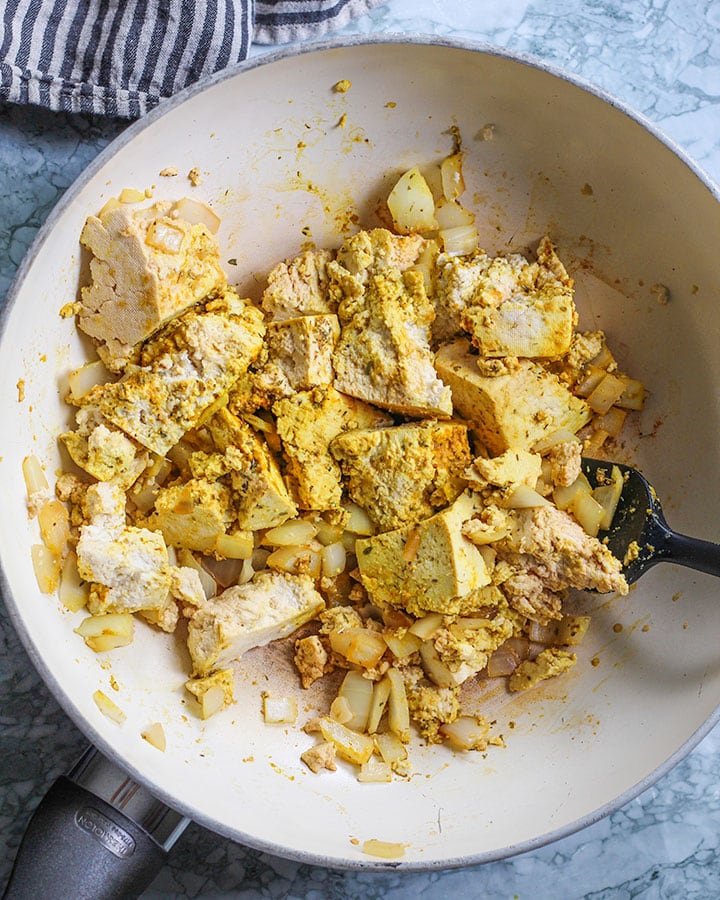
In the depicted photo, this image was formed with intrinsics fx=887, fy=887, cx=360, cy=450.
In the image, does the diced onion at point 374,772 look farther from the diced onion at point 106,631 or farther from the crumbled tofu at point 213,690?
the diced onion at point 106,631

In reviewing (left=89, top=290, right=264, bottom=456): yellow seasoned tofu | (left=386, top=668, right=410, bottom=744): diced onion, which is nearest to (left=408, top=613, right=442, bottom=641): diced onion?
(left=386, top=668, right=410, bottom=744): diced onion

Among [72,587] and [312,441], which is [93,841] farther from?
[312,441]

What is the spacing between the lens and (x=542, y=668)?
6.93 feet

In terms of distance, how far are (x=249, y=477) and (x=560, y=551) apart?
72cm

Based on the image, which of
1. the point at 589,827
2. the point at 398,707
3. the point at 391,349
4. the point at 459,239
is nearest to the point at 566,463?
the point at 391,349

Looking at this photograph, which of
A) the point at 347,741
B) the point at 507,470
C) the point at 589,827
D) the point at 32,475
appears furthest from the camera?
the point at 589,827

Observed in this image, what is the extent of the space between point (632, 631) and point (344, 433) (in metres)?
0.83

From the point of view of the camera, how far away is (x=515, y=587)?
2.07 m

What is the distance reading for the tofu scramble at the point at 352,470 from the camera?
1.94m

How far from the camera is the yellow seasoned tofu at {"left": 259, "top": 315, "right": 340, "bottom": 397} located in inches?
78.7

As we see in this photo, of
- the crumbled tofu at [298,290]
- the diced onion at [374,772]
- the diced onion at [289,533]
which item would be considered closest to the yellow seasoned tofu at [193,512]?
the diced onion at [289,533]

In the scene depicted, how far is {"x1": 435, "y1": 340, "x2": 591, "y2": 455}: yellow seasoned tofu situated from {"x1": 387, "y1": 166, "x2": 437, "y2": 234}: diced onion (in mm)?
298

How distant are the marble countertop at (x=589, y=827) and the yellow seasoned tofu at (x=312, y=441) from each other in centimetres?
74

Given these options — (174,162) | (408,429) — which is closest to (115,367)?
(174,162)
